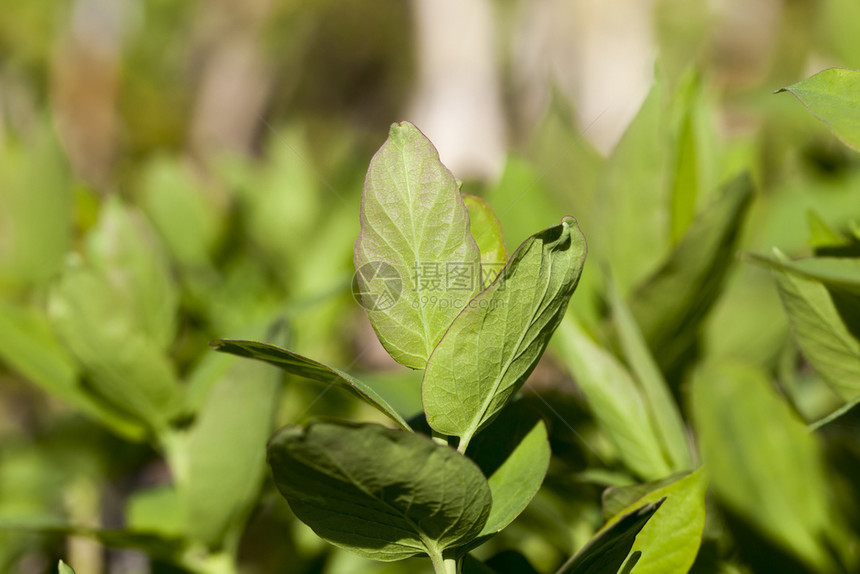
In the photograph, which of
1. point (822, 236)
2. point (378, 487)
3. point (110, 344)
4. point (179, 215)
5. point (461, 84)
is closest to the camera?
point (378, 487)

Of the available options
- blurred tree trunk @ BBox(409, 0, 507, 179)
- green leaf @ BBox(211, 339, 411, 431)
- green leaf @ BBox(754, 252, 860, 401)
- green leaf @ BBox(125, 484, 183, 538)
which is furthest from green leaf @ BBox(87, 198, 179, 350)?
blurred tree trunk @ BBox(409, 0, 507, 179)

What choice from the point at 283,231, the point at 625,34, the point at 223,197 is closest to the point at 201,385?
the point at 283,231

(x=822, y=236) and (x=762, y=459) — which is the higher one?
(x=822, y=236)

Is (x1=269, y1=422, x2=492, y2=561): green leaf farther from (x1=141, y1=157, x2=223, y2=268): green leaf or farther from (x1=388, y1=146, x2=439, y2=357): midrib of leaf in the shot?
(x1=141, y1=157, x2=223, y2=268): green leaf

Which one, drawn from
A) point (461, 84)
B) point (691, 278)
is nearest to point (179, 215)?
point (691, 278)

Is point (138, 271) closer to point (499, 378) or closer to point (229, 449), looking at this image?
point (229, 449)

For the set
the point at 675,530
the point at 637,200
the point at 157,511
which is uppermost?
the point at 637,200
